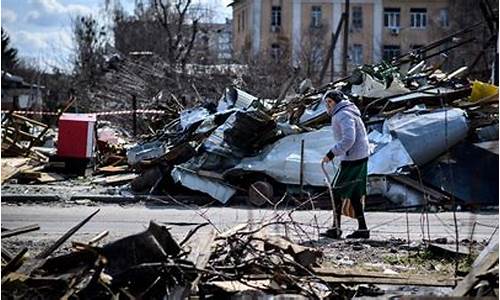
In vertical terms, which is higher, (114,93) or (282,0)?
(282,0)

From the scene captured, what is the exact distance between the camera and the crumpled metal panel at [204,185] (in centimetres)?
1398

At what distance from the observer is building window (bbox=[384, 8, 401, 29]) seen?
230ft

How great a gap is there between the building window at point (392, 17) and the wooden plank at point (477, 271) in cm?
6527

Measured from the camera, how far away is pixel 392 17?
7038cm

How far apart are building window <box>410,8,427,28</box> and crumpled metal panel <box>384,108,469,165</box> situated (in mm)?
57672

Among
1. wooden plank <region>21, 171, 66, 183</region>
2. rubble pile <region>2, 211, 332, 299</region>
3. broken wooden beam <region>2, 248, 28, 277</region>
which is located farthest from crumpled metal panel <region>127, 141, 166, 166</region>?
broken wooden beam <region>2, 248, 28, 277</region>

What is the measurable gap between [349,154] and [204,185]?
493 centimetres

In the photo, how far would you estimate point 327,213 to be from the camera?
1240 cm

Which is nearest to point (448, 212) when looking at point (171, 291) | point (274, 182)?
point (274, 182)

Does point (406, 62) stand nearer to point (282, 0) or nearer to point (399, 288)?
point (399, 288)

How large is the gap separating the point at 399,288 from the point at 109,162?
1227 cm

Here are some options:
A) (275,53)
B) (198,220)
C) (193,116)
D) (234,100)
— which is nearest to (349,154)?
(198,220)

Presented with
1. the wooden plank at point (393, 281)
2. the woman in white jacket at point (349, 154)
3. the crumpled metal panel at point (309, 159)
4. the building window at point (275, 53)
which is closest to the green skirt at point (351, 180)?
the woman in white jacket at point (349, 154)

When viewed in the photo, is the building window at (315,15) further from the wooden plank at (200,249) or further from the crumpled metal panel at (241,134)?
the wooden plank at (200,249)
